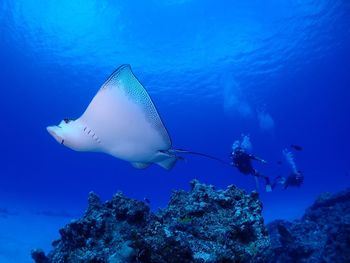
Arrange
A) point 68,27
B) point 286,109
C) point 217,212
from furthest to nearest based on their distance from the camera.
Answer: point 286,109
point 68,27
point 217,212

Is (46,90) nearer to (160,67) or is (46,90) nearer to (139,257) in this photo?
(160,67)

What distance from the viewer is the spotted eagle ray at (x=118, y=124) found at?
3521 mm

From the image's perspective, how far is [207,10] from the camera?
23688 mm

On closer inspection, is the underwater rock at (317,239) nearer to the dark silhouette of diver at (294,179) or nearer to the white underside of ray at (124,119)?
the dark silhouette of diver at (294,179)

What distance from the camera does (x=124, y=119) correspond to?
3762 mm

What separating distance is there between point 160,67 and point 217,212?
28744mm

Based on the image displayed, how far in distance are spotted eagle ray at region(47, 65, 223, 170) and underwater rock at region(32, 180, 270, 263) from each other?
2.42ft

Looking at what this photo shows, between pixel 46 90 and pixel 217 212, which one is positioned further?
pixel 46 90

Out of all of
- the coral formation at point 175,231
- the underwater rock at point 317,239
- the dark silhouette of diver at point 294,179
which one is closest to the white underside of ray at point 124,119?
the coral formation at point 175,231

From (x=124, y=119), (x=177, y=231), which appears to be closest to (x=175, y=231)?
(x=177, y=231)

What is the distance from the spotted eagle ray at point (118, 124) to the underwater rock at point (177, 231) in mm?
738

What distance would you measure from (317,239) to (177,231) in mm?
6590

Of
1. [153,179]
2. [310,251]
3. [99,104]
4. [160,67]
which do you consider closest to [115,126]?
[99,104]

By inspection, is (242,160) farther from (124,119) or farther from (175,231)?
(175,231)
